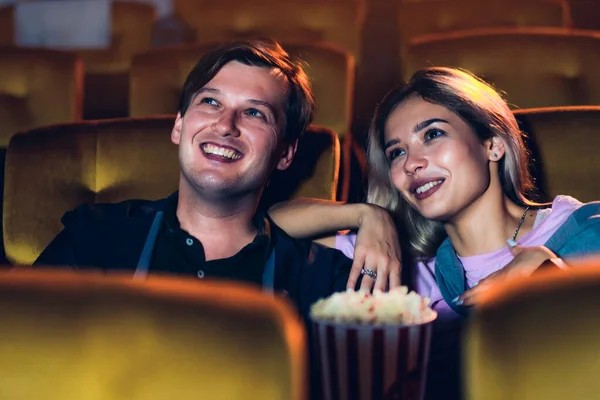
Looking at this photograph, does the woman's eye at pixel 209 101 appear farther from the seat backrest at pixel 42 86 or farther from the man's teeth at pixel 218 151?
the seat backrest at pixel 42 86

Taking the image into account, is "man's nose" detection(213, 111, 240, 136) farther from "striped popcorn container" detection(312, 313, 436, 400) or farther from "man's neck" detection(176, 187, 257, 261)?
"striped popcorn container" detection(312, 313, 436, 400)

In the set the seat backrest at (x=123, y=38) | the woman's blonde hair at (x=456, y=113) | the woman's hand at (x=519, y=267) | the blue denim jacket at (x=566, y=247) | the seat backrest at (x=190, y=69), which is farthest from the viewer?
the seat backrest at (x=123, y=38)

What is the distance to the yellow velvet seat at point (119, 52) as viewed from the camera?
2.37 m

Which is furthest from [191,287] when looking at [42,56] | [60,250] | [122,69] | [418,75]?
[122,69]

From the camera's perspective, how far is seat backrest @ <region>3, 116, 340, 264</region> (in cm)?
118

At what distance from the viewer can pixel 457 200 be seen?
3.40 feet

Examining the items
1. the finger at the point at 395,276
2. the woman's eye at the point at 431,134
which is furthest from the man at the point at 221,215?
the woman's eye at the point at 431,134

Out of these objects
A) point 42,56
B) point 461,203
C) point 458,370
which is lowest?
point 458,370

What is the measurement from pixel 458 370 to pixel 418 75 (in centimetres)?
48

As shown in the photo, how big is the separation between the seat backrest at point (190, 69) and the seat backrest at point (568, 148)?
0.44 metres

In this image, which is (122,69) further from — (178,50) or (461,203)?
(461,203)

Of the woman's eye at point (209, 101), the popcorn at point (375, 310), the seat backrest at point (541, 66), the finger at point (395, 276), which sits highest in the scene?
the seat backrest at point (541, 66)

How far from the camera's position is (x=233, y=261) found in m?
1.03

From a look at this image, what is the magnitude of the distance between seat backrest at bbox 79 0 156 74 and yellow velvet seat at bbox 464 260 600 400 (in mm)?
2283
